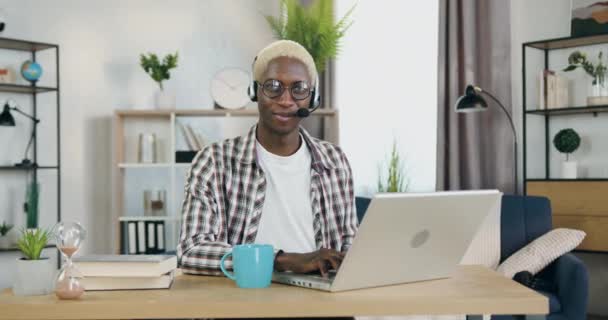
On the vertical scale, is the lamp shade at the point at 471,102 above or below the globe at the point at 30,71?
below

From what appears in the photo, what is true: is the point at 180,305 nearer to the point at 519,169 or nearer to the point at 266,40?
the point at 519,169

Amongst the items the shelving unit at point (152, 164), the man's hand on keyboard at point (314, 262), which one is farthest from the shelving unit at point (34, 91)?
the man's hand on keyboard at point (314, 262)

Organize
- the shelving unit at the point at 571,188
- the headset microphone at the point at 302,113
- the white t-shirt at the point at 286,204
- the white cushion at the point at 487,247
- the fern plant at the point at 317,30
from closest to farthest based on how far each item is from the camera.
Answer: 1. the headset microphone at the point at 302,113
2. the white t-shirt at the point at 286,204
3. the white cushion at the point at 487,247
4. the shelving unit at the point at 571,188
5. the fern plant at the point at 317,30

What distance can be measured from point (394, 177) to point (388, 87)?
0.65m

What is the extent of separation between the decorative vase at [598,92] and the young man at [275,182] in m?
2.42

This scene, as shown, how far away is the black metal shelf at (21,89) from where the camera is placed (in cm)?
439

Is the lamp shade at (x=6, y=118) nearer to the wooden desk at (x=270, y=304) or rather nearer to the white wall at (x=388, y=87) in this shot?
the white wall at (x=388, y=87)

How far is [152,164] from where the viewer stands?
4754 mm

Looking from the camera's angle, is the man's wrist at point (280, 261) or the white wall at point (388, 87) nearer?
the man's wrist at point (280, 261)

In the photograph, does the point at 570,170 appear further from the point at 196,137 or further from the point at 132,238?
the point at 132,238

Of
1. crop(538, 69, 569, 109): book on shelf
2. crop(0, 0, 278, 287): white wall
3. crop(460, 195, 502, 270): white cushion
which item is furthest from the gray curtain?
crop(0, 0, 278, 287): white wall

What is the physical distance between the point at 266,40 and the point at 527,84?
1.88 m

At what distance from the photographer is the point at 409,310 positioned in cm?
135

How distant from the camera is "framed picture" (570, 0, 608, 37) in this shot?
415 cm
